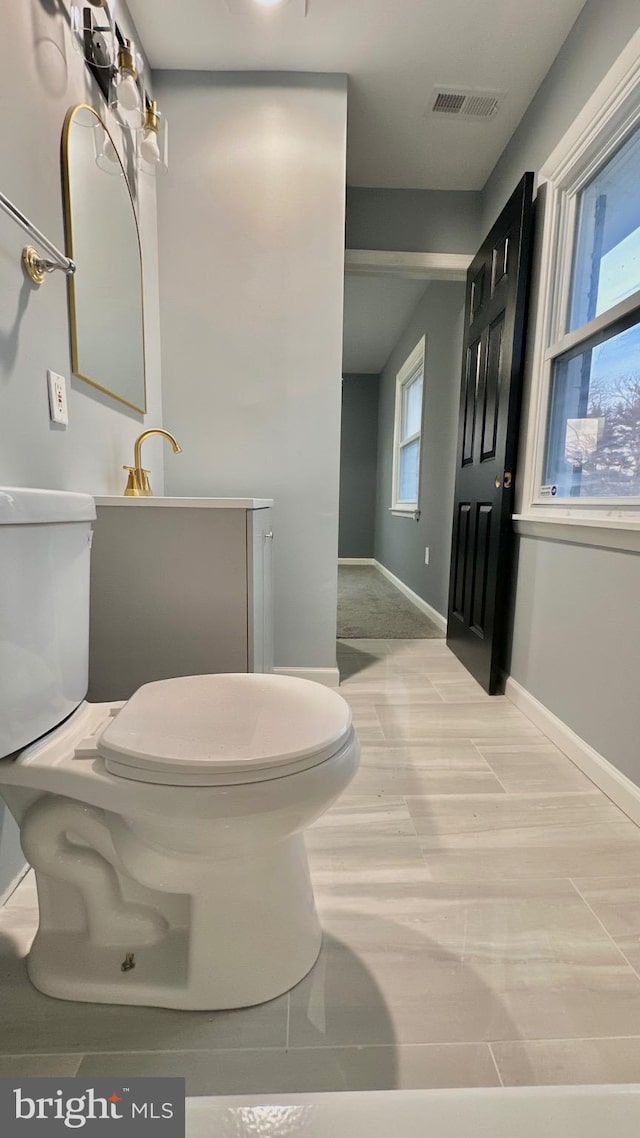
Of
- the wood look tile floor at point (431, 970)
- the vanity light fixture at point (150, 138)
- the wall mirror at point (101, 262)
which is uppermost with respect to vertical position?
the vanity light fixture at point (150, 138)

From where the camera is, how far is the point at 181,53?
1.82 meters

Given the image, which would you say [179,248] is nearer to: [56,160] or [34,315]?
[56,160]

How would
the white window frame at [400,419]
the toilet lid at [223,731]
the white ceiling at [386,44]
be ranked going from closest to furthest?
the toilet lid at [223,731] → the white ceiling at [386,44] → the white window frame at [400,419]

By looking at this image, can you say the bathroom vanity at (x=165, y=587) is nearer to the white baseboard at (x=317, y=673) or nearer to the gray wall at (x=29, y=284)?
the gray wall at (x=29, y=284)

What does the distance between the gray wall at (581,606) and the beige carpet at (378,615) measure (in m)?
1.10

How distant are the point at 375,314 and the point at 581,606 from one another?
370cm

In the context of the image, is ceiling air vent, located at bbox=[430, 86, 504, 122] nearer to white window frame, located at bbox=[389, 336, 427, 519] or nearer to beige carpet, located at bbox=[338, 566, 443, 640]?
white window frame, located at bbox=[389, 336, 427, 519]

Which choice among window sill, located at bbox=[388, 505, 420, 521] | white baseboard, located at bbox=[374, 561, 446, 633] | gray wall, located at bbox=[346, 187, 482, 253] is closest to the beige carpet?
white baseboard, located at bbox=[374, 561, 446, 633]

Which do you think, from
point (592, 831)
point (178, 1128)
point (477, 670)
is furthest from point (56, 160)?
point (477, 670)

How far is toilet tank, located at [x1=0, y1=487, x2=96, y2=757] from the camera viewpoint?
0.74m

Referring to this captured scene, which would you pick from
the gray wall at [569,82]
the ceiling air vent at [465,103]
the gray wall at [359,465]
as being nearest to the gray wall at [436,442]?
the gray wall at [569,82]

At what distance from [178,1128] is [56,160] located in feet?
5.56

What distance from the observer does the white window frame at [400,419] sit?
4.08m

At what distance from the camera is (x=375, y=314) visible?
4.47 metres
